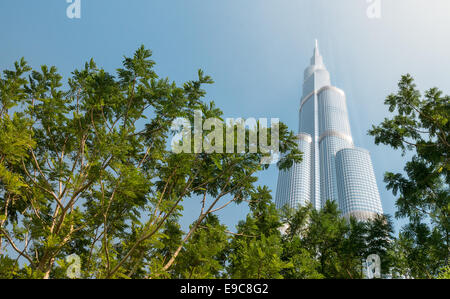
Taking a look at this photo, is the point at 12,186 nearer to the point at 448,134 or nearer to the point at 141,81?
the point at 141,81

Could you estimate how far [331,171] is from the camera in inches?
5837

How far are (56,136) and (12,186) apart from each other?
286 centimetres

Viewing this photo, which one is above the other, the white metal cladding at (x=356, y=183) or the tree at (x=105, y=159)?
the white metal cladding at (x=356, y=183)

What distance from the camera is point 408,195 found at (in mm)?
11500

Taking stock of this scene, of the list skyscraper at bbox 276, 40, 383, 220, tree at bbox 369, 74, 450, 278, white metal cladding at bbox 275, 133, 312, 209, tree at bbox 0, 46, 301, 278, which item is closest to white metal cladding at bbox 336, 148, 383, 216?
skyscraper at bbox 276, 40, 383, 220

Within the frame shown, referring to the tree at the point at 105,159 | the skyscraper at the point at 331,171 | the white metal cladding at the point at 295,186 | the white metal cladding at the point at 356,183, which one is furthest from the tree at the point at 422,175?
the white metal cladding at the point at 295,186

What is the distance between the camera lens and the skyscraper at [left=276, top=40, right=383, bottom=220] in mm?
125750

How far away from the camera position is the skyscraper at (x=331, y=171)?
413ft

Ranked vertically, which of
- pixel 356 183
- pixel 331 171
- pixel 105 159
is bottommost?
pixel 105 159

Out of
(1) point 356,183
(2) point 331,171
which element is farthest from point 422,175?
(2) point 331,171

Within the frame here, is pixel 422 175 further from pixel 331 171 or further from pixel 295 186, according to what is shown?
pixel 331 171

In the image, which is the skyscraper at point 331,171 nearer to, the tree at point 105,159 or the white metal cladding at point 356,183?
the white metal cladding at point 356,183

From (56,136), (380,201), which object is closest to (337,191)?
(380,201)

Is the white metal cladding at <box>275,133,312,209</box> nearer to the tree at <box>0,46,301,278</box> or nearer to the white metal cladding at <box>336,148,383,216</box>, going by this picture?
the white metal cladding at <box>336,148,383,216</box>
